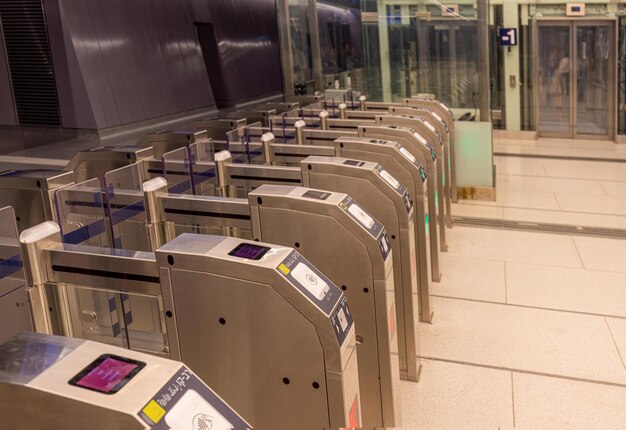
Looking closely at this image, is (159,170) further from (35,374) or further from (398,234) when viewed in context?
(35,374)

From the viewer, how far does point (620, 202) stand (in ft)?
19.2

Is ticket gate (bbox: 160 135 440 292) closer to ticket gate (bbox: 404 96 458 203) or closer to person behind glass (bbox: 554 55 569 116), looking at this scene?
ticket gate (bbox: 404 96 458 203)

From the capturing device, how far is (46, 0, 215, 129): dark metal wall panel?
6.30m

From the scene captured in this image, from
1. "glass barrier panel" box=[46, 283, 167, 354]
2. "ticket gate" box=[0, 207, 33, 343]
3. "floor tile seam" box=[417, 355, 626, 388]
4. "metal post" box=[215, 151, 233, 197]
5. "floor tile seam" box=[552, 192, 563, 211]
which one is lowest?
"floor tile seam" box=[417, 355, 626, 388]

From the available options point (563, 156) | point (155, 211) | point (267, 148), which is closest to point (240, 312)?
point (155, 211)

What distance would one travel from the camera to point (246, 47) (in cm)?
963

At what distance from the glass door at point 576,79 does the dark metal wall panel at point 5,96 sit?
279 inches

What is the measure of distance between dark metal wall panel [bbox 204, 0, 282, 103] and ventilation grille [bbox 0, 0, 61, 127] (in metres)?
2.81

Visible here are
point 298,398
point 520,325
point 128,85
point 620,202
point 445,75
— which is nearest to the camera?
point 298,398

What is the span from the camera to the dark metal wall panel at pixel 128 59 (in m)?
6.30

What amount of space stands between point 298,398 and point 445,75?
5.19 meters

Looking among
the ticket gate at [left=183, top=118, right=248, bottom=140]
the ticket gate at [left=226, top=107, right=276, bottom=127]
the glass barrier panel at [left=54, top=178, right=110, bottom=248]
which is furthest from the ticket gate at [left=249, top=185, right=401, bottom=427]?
the ticket gate at [left=226, top=107, right=276, bottom=127]

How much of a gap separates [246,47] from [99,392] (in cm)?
905

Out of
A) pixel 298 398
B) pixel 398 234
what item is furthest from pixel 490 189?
pixel 298 398
